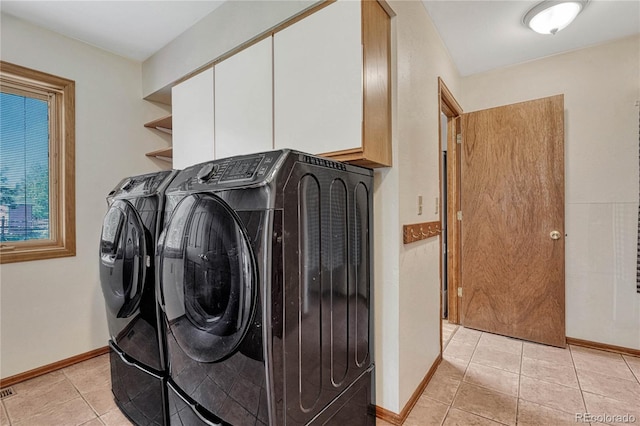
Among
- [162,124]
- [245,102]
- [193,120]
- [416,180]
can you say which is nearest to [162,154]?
[162,124]

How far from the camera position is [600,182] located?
244cm

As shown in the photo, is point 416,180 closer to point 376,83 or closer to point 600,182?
point 376,83

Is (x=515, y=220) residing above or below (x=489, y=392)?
above

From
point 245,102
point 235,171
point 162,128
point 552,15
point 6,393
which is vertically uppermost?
point 552,15

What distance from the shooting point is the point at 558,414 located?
5.46ft

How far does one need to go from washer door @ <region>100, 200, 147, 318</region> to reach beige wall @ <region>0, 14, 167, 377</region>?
962mm

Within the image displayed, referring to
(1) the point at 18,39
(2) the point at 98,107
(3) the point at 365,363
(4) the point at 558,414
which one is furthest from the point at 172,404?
(1) the point at 18,39

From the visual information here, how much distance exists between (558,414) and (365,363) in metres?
1.14

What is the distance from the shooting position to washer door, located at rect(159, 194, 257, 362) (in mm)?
1047

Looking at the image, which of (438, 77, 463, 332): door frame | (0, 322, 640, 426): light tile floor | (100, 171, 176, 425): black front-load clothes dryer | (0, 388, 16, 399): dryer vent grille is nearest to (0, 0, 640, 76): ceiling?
(438, 77, 463, 332): door frame

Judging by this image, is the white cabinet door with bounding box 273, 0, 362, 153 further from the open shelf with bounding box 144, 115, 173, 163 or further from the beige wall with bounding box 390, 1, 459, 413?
the open shelf with bounding box 144, 115, 173, 163

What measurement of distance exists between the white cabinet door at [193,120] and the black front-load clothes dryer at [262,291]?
2.83 ft

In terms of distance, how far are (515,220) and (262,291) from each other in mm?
2592

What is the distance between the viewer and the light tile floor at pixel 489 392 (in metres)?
1.67
